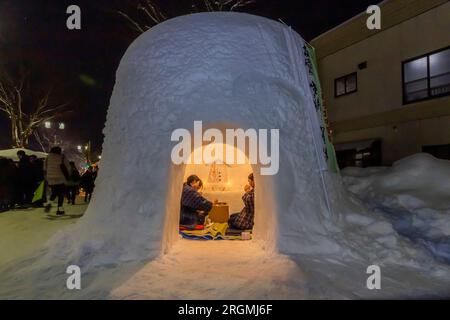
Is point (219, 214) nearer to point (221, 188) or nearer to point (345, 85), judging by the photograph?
point (221, 188)

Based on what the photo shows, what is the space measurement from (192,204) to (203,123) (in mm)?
→ 2234

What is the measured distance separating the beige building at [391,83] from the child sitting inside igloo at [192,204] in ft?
28.3

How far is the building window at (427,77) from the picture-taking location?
11.7 meters

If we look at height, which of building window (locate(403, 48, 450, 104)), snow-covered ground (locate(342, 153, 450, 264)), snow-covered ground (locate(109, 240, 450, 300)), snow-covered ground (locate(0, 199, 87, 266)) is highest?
building window (locate(403, 48, 450, 104))

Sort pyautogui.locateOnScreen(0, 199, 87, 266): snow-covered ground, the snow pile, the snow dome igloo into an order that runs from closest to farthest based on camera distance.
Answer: the snow dome igloo → pyautogui.locateOnScreen(0, 199, 87, 266): snow-covered ground → the snow pile

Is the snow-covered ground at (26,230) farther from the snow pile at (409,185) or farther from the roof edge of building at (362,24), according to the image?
the roof edge of building at (362,24)

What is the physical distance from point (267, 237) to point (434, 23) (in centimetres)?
1031

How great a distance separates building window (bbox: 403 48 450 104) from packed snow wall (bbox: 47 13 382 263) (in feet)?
25.4

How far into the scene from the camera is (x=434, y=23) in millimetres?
11789

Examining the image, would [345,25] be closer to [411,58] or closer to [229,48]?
[411,58]

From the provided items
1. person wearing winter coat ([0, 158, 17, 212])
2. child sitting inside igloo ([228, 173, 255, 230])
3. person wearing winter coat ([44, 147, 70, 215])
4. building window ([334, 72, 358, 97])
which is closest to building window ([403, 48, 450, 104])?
building window ([334, 72, 358, 97])

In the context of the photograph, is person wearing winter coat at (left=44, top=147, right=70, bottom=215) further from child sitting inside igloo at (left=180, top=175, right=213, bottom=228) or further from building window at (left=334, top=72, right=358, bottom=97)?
building window at (left=334, top=72, right=358, bottom=97)

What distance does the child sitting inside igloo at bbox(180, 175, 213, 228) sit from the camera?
7.25m
